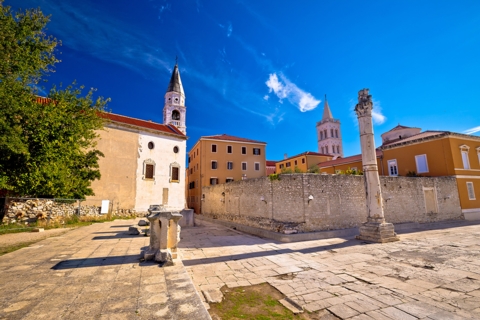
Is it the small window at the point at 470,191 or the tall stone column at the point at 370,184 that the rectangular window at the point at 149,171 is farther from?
the small window at the point at 470,191

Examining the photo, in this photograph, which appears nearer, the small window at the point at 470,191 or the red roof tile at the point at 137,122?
the small window at the point at 470,191

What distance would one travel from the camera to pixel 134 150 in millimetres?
23203

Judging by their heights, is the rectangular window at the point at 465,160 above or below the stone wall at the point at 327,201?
above

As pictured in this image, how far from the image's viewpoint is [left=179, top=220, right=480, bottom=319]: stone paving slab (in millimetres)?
3893

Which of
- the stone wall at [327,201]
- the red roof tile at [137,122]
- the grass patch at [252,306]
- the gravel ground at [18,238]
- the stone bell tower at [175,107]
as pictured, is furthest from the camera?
the stone bell tower at [175,107]

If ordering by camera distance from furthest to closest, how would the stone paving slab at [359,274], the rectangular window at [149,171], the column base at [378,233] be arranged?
the rectangular window at [149,171] → the column base at [378,233] → the stone paving slab at [359,274]

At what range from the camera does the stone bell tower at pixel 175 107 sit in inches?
1575

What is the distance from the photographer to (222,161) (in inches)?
1158

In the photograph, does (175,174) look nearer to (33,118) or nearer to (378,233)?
(33,118)

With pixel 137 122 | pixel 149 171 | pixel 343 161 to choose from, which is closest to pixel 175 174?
pixel 149 171

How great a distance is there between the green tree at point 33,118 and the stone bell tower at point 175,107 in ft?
80.1

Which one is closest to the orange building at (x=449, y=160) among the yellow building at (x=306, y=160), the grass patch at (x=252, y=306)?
the yellow building at (x=306, y=160)

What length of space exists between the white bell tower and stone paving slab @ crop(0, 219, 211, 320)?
183 ft

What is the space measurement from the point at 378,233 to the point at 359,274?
5326 millimetres
